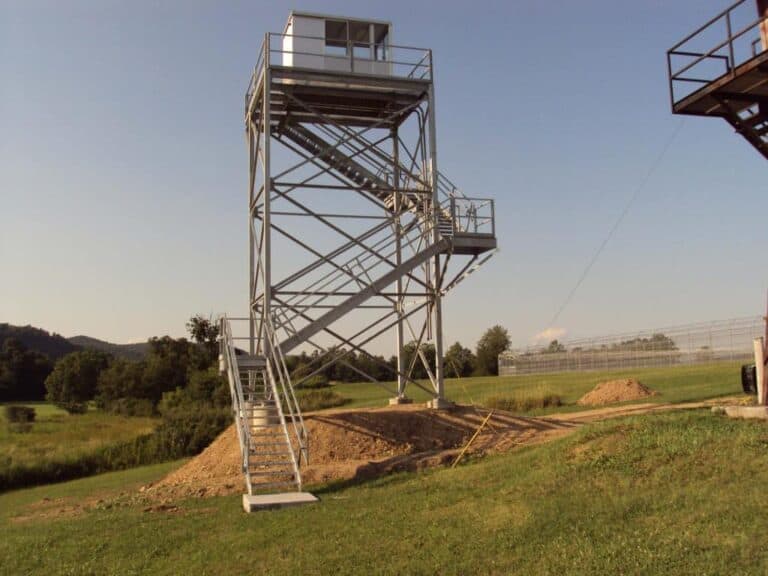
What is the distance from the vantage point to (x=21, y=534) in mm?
14461

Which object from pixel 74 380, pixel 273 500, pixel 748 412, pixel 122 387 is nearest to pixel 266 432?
pixel 273 500

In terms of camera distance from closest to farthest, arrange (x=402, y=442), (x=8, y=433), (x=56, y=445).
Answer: (x=402, y=442), (x=56, y=445), (x=8, y=433)

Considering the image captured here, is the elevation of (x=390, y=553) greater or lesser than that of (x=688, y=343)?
lesser

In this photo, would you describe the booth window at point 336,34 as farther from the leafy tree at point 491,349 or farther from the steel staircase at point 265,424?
the leafy tree at point 491,349

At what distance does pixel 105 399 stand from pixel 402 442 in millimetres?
71365

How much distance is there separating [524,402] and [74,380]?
81628 millimetres

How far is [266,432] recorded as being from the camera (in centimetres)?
1869

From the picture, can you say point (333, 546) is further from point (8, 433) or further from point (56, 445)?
point (8, 433)

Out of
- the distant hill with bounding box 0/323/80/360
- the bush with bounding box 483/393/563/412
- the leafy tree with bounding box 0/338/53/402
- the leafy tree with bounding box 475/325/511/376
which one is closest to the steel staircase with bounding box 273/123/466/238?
the bush with bounding box 483/393/563/412

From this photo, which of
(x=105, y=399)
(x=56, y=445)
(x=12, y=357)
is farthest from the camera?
(x=12, y=357)

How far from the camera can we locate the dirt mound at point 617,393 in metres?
30.7

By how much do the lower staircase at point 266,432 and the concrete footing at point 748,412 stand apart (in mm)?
8372

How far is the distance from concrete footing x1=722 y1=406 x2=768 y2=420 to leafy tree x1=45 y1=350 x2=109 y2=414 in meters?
93.0

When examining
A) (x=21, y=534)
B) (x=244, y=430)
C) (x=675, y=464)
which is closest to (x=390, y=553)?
(x=675, y=464)
